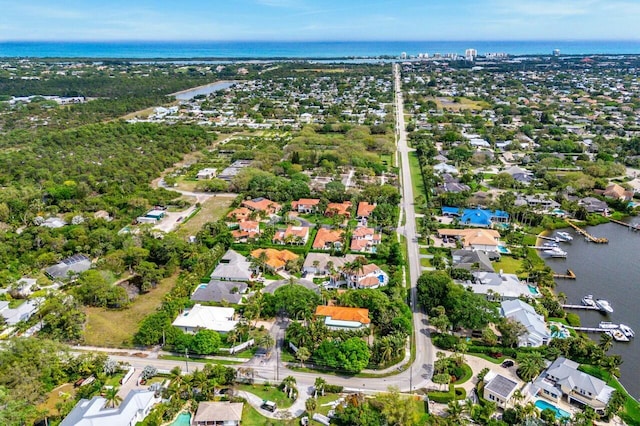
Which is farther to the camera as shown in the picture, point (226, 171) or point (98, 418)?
point (226, 171)

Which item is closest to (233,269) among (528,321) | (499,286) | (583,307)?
(499,286)

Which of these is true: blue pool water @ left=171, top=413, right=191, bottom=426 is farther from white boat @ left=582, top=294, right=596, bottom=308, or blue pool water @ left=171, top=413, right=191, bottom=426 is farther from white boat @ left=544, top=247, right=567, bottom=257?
white boat @ left=544, top=247, right=567, bottom=257

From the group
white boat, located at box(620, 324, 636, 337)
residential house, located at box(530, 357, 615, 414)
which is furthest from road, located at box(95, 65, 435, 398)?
white boat, located at box(620, 324, 636, 337)

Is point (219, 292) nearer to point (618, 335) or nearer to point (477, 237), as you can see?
point (477, 237)

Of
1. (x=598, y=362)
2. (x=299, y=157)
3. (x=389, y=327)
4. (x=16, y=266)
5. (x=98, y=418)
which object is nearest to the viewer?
(x=98, y=418)

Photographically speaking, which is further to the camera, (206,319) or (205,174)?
(205,174)

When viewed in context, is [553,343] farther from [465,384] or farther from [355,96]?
[355,96]

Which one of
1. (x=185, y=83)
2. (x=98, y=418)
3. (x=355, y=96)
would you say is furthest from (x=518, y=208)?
(x=185, y=83)

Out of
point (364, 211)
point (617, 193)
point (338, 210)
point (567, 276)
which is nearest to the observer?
point (567, 276)
